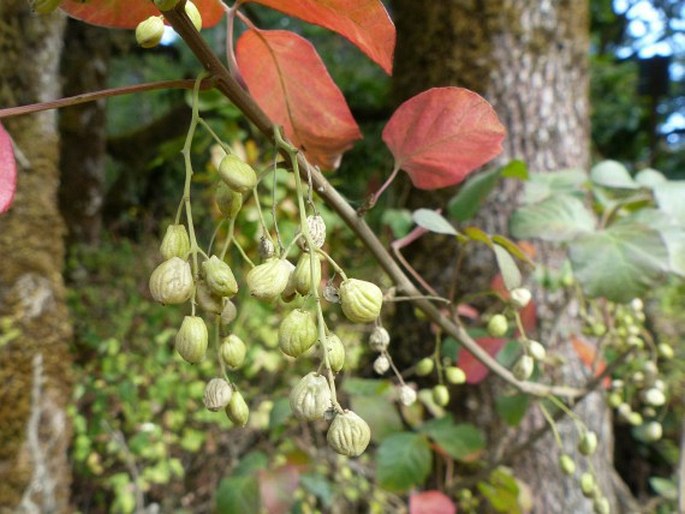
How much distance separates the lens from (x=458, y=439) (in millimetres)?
794

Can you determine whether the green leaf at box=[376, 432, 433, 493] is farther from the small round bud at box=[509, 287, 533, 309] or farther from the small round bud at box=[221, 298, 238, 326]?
the small round bud at box=[221, 298, 238, 326]

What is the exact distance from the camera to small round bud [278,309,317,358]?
0.84ft

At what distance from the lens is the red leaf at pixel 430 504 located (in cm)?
78

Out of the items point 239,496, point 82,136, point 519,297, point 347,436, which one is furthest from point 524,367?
point 82,136

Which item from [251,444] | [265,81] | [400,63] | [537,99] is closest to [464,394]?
[537,99]

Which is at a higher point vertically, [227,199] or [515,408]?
[227,199]

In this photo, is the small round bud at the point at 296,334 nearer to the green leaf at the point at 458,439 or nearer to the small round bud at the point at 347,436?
the small round bud at the point at 347,436

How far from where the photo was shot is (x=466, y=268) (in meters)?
1.04

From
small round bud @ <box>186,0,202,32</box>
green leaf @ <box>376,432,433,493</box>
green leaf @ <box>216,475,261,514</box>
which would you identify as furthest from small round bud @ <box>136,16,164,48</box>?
green leaf @ <box>216,475,261,514</box>

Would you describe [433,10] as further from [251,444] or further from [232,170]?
[251,444]

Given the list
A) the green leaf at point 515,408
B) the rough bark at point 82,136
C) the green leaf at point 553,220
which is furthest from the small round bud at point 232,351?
the rough bark at point 82,136

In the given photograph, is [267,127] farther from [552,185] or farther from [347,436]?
[552,185]

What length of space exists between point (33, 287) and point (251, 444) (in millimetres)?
780

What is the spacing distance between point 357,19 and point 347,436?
197mm
